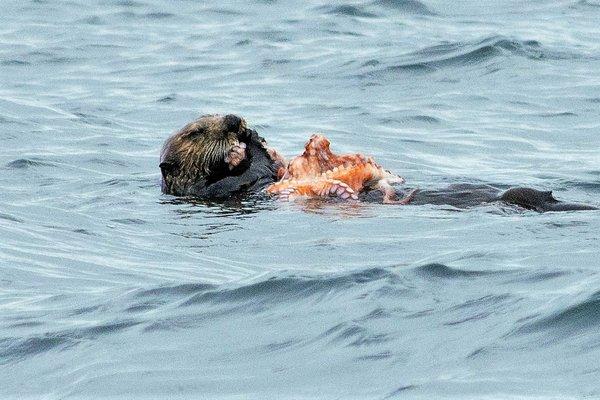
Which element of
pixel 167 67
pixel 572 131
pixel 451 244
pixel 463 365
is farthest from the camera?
pixel 167 67

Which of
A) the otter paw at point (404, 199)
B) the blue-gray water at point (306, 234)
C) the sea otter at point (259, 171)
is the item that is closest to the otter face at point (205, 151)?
the sea otter at point (259, 171)

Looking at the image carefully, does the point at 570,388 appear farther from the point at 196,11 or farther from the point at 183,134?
the point at 196,11

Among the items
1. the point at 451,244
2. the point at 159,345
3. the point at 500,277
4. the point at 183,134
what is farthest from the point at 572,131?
the point at 159,345

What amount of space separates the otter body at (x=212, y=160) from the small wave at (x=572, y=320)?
3505 millimetres

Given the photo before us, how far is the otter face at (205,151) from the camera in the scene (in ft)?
26.8

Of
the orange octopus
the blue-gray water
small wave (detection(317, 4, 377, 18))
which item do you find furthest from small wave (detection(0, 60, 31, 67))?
the orange octopus

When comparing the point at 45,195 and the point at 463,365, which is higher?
the point at 463,365

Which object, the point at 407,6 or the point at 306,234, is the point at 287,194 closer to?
the point at 306,234

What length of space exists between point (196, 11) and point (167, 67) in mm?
3371

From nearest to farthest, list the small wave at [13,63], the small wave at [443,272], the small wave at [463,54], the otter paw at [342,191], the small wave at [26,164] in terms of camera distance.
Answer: the small wave at [443,272], the otter paw at [342,191], the small wave at [26,164], the small wave at [463,54], the small wave at [13,63]

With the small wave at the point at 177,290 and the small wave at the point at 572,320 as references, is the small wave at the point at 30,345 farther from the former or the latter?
the small wave at the point at 572,320

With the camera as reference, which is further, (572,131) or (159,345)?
(572,131)

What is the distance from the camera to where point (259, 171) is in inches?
326

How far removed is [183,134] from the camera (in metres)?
8.22
